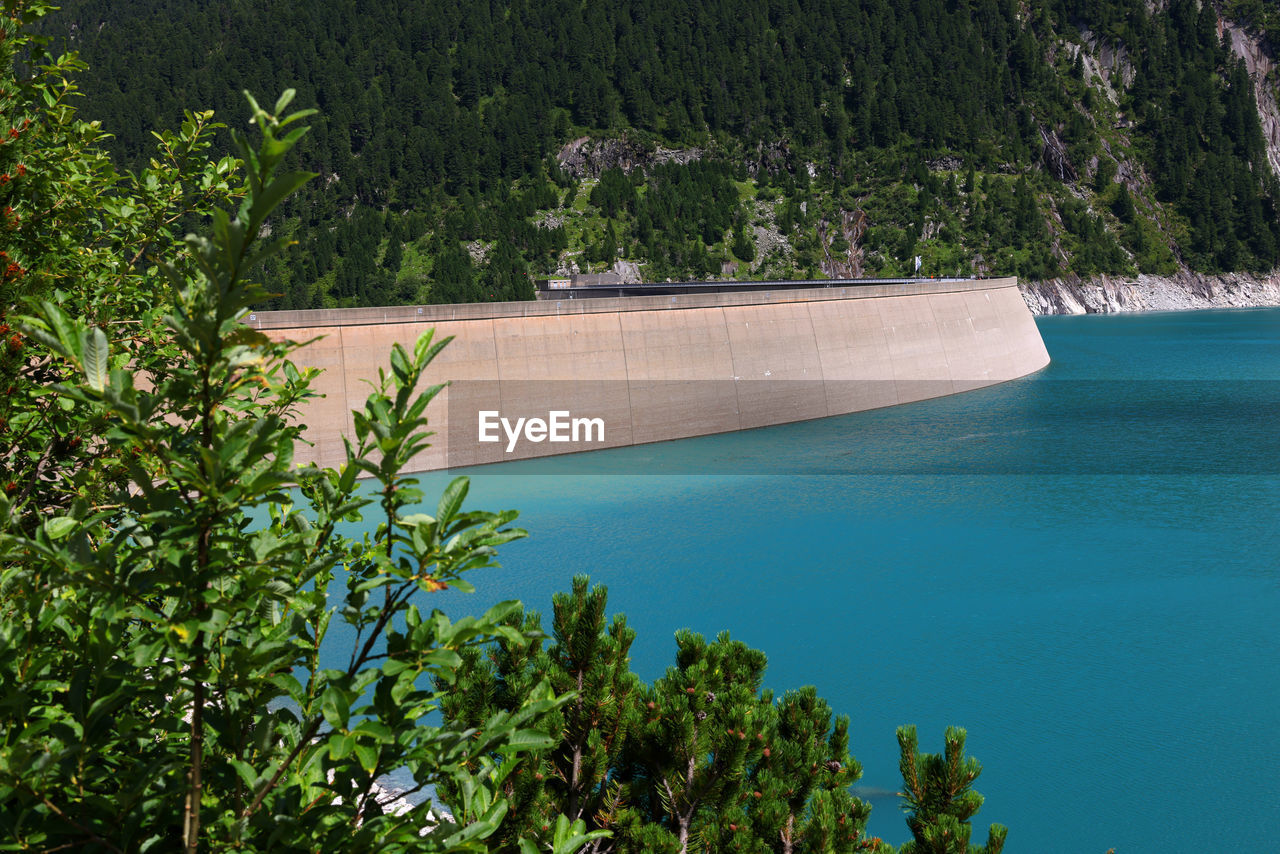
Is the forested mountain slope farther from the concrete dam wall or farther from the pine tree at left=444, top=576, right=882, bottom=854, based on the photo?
the pine tree at left=444, top=576, right=882, bottom=854

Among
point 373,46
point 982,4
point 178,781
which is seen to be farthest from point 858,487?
point 982,4

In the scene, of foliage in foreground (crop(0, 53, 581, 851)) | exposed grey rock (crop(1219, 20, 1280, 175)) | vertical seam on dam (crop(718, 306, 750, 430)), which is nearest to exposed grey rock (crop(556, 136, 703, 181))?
vertical seam on dam (crop(718, 306, 750, 430))

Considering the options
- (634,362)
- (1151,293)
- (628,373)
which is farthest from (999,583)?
(1151,293)

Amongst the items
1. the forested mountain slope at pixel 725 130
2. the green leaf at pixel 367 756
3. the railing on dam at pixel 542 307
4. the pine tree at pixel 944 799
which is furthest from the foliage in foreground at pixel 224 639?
the forested mountain slope at pixel 725 130

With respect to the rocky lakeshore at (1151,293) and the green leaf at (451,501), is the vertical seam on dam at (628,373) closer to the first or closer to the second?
the green leaf at (451,501)

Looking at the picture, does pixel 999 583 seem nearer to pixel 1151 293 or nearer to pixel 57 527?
pixel 57 527

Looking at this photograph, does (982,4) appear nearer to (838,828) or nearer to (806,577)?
(806,577)

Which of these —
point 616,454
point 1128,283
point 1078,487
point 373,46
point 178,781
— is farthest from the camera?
point 373,46
